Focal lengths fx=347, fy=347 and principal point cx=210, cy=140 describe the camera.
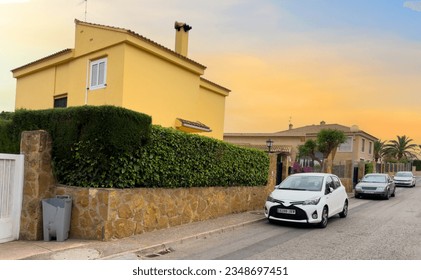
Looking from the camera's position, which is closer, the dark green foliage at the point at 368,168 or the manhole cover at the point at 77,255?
the manhole cover at the point at 77,255

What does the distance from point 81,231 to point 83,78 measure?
8.89 metres

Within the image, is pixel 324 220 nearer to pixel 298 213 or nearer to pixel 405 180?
pixel 298 213

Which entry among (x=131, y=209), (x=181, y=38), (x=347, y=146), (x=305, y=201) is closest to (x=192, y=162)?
(x=131, y=209)

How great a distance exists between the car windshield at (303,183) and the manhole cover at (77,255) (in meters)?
6.72

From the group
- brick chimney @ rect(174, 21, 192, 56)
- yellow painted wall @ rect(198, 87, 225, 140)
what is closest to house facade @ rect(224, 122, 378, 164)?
yellow painted wall @ rect(198, 87, 225, 140)

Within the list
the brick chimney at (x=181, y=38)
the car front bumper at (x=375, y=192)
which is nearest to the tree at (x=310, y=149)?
the car front bumper at (x=375, y=192)

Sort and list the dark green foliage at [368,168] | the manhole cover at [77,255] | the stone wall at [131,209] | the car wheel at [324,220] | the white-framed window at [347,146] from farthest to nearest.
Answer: the white-framed window at [347,146] → the dark green foliage at [368,168] → the car wheel at [324,220] → the stone wall at [131,209] → the manhole cover at [77,255]

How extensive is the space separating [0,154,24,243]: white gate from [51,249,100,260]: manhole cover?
1.80m

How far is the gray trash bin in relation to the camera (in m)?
7.49

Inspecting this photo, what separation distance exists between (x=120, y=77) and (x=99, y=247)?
7593 millimetres

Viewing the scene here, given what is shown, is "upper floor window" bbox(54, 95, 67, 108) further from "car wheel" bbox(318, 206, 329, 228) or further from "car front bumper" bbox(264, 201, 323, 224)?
"car wheel" bbox(318, 206, 329, 228)

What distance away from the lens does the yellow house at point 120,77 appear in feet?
43.6

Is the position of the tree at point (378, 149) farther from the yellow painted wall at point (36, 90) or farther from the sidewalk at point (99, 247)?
the sidewalk at point (99, 247)

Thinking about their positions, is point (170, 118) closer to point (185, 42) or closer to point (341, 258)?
point (185, 42)
